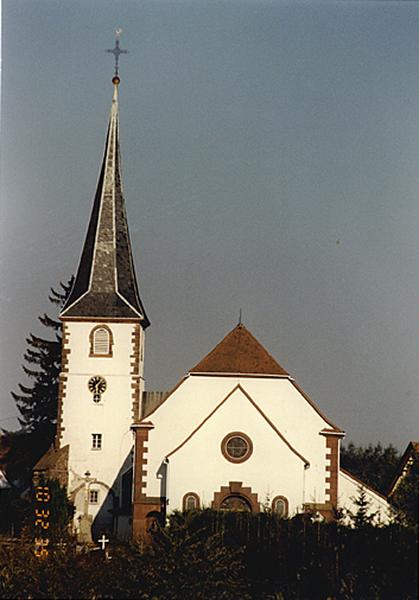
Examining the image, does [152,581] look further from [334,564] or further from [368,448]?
[368,448]

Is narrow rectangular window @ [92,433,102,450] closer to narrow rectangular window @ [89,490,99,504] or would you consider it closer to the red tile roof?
narrow rectangular window @ [89,490,99,504]

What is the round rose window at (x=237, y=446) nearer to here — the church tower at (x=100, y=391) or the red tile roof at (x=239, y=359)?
the red tile roof at (x=239, y=359)

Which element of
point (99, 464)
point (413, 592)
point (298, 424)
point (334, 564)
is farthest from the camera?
point (99, 464)

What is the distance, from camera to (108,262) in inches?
2015

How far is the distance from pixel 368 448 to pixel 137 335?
3101cm

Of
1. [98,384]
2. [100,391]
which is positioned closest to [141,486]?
[100,391]

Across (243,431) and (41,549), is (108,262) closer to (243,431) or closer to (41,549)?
(243,431)

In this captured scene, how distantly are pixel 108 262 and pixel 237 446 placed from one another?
45.7ft

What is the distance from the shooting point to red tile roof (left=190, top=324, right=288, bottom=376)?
43.4 m

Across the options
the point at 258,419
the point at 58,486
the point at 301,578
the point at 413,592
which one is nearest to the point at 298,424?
the point at 258,419

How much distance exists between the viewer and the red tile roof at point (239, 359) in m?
43.4

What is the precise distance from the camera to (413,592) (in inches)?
685

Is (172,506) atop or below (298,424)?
below

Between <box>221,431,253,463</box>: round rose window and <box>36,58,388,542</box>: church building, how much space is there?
0.04 metres
